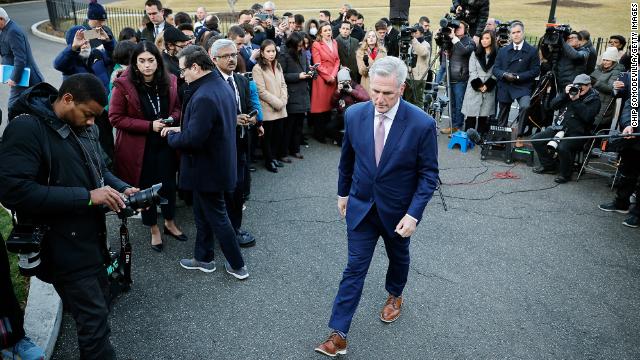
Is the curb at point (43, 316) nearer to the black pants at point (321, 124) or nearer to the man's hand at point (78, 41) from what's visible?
the man's hand at point (78, 41)

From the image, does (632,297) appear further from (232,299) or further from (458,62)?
(458,62)

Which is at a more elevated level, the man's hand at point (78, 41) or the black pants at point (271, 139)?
the man's hand at point (78, 41)

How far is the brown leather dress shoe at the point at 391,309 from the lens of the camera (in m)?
3.97

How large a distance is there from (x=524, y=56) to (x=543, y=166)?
1986 mm

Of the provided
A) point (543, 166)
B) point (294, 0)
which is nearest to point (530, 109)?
point (543, 166)

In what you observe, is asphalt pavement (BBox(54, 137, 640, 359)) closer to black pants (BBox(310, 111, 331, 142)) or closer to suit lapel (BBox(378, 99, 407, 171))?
suit lapel (BBox(378, 99, 407, 171))

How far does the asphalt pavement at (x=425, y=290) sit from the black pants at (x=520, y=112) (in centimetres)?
247

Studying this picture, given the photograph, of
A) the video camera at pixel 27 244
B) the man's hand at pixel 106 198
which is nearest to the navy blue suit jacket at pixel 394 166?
the man's hand at pixel 106 198

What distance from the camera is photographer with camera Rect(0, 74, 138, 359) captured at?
8.76ft

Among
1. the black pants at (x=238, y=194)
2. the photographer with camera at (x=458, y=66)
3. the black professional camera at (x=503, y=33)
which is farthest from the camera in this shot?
the photographer with camera at (x=458, y=66)

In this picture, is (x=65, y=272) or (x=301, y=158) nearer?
(x=65, y=272)

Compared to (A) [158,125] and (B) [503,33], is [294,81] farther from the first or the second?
(B) [503,33]

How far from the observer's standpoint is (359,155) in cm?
351

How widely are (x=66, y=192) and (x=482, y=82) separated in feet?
24.9
